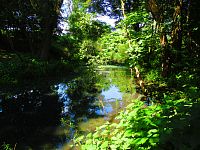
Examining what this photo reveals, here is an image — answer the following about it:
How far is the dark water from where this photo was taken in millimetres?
8977

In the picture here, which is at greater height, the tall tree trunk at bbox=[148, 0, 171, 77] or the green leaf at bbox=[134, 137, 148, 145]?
the tall tree trunk at bbox=[148, 0, 171, 77]

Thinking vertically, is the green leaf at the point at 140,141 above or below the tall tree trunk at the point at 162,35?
below

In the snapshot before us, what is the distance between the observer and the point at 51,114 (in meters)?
11.9

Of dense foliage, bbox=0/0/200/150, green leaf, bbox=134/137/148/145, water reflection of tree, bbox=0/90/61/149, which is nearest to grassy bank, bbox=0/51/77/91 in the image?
dense foliage, bbox=0/0/200/150

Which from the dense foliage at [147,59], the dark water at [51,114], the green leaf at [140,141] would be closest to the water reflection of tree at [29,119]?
the dark water at [51,114]

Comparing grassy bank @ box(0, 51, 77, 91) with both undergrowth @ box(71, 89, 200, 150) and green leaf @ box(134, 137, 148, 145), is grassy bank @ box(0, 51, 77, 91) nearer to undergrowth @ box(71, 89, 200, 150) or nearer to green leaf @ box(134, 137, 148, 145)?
undergrowth @ box(71, 89, 200, 150)

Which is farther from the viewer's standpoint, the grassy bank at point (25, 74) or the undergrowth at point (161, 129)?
the grassy bank at point (25, 74)

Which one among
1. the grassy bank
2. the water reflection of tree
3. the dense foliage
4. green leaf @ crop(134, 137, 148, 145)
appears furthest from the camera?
the grassy bank

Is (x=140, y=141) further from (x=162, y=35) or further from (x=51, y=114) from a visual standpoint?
(x=51, y=114)

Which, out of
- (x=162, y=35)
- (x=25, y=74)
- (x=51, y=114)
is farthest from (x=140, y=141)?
(x=25, y=74)

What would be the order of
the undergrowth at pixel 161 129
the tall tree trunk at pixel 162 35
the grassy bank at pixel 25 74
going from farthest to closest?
1. the grassy bank at pixel 25 74
2. the tall tree trunk at pixel 162 35
3. the undergrowth at pixel 161 129

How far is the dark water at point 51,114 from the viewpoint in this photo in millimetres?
8977

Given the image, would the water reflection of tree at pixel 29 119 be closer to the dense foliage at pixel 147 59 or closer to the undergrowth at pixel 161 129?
the dense foliage at pixel 147 59

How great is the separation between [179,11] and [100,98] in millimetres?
6482
